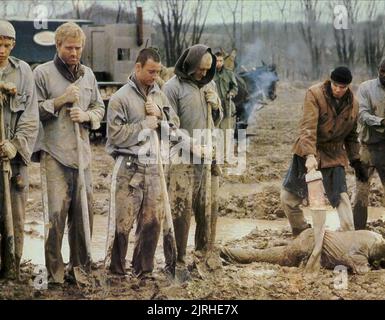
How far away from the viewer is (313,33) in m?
7.54

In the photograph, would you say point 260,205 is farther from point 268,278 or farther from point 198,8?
point 198,8

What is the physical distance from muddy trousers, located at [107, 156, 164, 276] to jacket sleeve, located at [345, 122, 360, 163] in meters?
1.45

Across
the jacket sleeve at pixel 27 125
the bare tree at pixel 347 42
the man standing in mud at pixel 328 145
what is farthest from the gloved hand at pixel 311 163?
the jacket sleeve at pixel 27 125

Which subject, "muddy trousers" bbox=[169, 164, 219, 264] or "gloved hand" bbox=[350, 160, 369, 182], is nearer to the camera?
"muddy trousers" bbox=[169, 164, 219, 264]

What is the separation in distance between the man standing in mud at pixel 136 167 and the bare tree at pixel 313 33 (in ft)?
4.90

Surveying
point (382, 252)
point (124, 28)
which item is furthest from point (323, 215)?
point (124, 28)

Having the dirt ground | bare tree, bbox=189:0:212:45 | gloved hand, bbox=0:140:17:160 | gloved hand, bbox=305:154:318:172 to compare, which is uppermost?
bare tree, bbox=189:0:212:45

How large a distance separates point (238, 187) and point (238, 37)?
1201 mm

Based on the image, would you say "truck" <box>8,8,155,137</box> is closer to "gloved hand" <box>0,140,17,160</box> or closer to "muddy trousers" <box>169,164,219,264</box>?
"muddy trousers" <box>169,164,219,264</box>

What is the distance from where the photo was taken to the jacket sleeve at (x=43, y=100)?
6344 mm

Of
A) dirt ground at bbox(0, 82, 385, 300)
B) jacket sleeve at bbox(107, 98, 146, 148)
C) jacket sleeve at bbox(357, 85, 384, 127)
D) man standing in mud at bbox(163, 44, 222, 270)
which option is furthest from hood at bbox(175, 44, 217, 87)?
jacket sleeve at bbox(357, 85, 384, 127)

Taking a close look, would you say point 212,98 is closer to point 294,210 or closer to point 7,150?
point 294,210

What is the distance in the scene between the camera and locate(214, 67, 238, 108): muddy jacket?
7.84m

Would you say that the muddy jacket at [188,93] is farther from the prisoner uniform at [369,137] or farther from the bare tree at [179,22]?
the prisoner uniform at [369,137]
